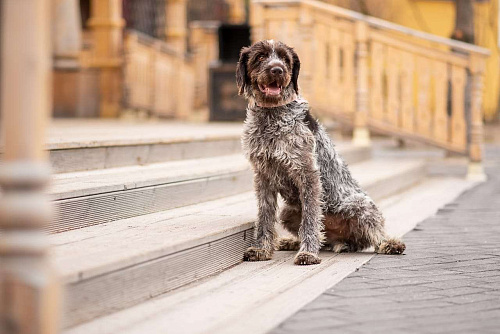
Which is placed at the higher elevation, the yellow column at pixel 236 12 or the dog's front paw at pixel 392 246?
the yellow column at pixel 236 12

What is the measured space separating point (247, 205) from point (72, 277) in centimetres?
243

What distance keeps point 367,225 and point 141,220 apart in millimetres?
1210

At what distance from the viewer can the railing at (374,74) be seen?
891cm

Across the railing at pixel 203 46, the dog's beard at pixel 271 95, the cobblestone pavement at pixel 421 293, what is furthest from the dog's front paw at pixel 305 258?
the railing at pixel 203 46

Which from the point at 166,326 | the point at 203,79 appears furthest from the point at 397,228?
the point at 203,79

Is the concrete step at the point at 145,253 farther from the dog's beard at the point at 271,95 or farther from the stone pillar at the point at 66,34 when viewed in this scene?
the stone pillar at the point at 66,34

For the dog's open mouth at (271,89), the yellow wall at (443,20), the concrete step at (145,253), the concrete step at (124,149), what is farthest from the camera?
the yellow wall at (443,20)

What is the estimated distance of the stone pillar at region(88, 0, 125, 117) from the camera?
1164 centimetres

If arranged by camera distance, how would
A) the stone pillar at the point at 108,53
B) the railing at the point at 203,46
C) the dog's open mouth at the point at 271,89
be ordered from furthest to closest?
1. the railing at the point at 203,46
2. the stone pillar at the point at 108,53
3. the dog's open mouth at the point at 271,89

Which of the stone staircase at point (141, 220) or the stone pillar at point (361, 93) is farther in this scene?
the stone pillar at point (361, 93)

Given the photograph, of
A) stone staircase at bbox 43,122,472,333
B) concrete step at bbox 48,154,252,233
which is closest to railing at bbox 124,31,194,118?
stone staircase at bbox 43,122,472,333

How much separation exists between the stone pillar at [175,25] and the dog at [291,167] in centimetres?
1051

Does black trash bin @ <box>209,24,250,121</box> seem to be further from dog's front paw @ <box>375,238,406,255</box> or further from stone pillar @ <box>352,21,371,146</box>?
dog's front paw @ <box>375,238,406,255</box>

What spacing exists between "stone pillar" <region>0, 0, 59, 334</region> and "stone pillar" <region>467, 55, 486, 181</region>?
7.03m
